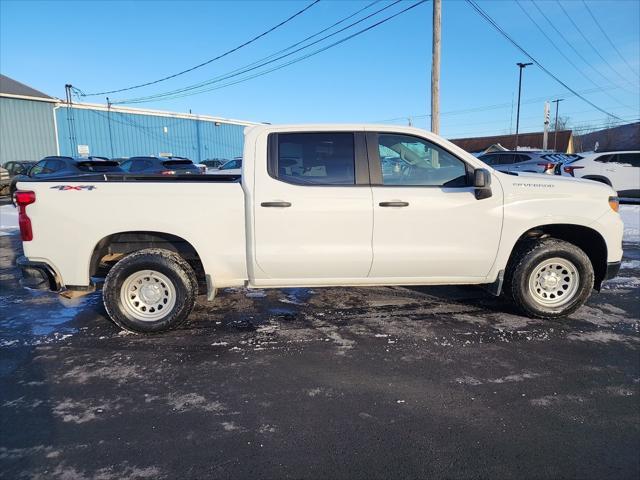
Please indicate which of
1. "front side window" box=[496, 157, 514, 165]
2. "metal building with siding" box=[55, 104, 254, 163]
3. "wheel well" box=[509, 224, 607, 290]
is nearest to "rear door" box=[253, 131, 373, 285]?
"wheel well" box=[509, 224, 607, 290]

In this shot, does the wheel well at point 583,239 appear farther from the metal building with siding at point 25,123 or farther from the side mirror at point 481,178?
the metal building with siding at point 25,123

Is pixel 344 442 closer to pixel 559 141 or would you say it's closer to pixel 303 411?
pixel 303 411

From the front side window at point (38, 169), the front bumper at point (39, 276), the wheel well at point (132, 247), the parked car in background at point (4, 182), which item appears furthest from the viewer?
the parked car in background at point (4, 182)

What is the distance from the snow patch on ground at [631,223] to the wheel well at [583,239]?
5.57 m

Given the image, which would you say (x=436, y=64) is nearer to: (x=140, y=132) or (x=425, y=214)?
(x=425, y=214)

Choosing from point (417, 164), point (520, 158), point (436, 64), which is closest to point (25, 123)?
point (436, 64)

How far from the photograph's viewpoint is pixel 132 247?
4.48 metres

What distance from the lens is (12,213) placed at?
46.6ft

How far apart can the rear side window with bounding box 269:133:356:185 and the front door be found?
23cm

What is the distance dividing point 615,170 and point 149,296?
16.3 meters

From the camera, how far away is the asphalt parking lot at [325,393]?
2.52 meters

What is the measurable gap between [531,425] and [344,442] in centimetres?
121

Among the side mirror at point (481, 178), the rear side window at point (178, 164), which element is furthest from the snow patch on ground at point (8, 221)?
the side mirror at point (481, 178)

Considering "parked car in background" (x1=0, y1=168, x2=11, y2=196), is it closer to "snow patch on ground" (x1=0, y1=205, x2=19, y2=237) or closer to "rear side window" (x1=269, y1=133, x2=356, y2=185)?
"snow patch on ground" (x1=0, y1=205, x2=19, y2=237)
